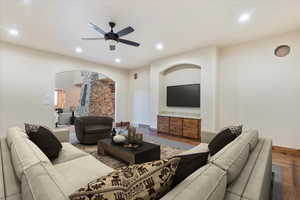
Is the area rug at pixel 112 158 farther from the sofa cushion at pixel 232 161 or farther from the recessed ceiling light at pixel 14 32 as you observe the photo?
the recessed ceiling light at pixel 14 32

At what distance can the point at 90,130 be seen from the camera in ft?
11.7

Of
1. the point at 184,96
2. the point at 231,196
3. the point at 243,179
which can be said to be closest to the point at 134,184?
the point at 231,196

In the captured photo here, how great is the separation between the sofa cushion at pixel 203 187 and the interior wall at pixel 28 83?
5.31 m

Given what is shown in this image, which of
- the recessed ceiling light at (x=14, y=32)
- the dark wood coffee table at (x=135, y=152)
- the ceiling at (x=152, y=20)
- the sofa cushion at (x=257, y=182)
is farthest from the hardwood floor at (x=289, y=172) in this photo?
the recessed ceiling light at (x=14, y=32)

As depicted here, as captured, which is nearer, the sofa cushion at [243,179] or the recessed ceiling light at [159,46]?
the sofa cushion at [243,179]

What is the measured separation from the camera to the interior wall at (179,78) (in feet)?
16.0

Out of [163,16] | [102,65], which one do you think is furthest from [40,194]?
[102,65]

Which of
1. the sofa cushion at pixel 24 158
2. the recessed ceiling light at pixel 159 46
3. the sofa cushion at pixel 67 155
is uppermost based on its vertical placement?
the recessed ceiling light at pixel 159 46

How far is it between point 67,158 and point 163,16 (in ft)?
9.44

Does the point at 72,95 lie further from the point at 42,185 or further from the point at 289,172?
the point at 289,172

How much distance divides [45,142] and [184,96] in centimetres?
419

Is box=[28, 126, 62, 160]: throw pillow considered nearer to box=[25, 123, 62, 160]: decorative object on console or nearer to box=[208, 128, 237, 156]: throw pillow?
box=[25, 123, 62, 160]: decorative object on console

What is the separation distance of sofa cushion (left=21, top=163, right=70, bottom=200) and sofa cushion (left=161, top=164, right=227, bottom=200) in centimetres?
48

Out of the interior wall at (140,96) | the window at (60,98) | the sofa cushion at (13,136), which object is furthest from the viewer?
the window at (60,98)
